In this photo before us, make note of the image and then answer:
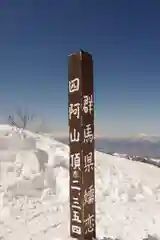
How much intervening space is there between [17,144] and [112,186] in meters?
2.93

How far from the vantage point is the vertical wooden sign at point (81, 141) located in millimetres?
3566

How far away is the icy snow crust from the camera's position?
16.4 feet

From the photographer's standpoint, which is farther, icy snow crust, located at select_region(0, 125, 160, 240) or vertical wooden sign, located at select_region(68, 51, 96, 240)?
icy snow crust, located at select_region(0, 125, 160, 240)

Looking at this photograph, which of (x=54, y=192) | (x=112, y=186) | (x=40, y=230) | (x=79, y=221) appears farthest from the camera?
(x=112, y=186)

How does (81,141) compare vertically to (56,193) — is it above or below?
above

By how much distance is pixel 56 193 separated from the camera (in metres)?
6.60

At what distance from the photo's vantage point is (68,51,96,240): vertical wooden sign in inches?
140

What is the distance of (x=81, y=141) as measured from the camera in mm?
3566

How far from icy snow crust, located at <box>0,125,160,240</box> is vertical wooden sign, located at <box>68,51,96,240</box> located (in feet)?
2.73

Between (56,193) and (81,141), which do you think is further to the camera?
(56,193)

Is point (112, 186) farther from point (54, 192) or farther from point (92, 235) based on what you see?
point (92, 235)

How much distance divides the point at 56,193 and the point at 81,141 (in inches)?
136

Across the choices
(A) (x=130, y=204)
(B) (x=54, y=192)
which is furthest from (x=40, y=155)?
(A) (x=130, y=204)

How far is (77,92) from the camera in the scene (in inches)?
142
